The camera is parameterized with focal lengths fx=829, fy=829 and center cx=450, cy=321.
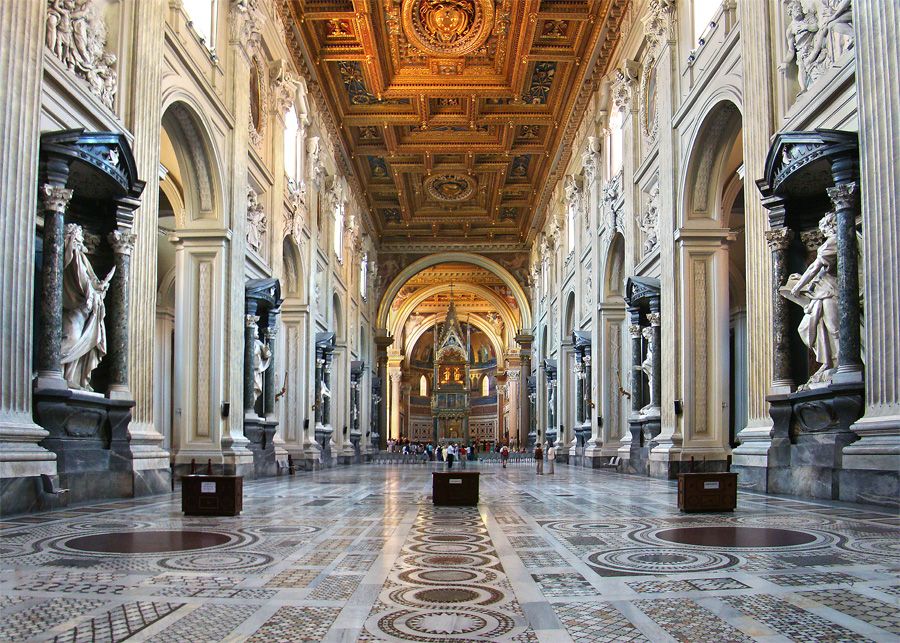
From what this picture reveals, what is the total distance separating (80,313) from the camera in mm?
9555

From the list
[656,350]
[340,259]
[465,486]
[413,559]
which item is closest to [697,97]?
[656,350]

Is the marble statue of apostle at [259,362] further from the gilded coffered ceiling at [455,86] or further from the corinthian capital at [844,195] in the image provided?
the corinthian capital at [844,195]

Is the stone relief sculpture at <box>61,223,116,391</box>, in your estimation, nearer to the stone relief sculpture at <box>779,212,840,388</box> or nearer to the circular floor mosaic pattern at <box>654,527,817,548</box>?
the circular floor mosaic pattern at <box>654,527,817,548</box>

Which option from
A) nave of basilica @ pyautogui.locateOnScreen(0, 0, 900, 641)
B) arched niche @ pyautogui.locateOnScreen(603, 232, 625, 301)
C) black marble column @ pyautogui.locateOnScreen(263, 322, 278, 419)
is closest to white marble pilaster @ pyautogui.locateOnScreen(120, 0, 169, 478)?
nave of basilica @ pyautogui.locateOnScreen(0, 0, 900, 641)

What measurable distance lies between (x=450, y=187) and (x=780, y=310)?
2577 centimetres

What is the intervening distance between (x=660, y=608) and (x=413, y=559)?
2010 mm

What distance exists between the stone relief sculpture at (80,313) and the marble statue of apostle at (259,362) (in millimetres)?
7104

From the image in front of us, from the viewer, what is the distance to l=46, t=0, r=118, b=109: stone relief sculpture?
9164 millimetres

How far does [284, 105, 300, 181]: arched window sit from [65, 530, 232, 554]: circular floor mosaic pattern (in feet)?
49.9

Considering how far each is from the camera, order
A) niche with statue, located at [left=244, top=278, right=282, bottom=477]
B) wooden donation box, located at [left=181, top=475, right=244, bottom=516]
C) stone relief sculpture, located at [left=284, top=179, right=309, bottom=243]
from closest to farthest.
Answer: wooden donation box, located at [left=181, top=475, right=244, bottom=516], niche with statue, located at [left=244, top=278, right=282, bottom=477], stone relief sculpture, located at [left=284, top=179, right=309, bottom=243]

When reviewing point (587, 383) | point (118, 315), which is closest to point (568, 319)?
point (587, 383)

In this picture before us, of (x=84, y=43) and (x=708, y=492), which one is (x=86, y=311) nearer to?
(x=84, y=43)

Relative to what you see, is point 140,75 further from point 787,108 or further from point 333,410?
point 333,410

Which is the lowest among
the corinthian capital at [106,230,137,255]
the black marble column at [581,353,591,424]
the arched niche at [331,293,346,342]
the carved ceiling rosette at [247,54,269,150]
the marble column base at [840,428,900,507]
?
the marble column base at [840,428,900,507]
